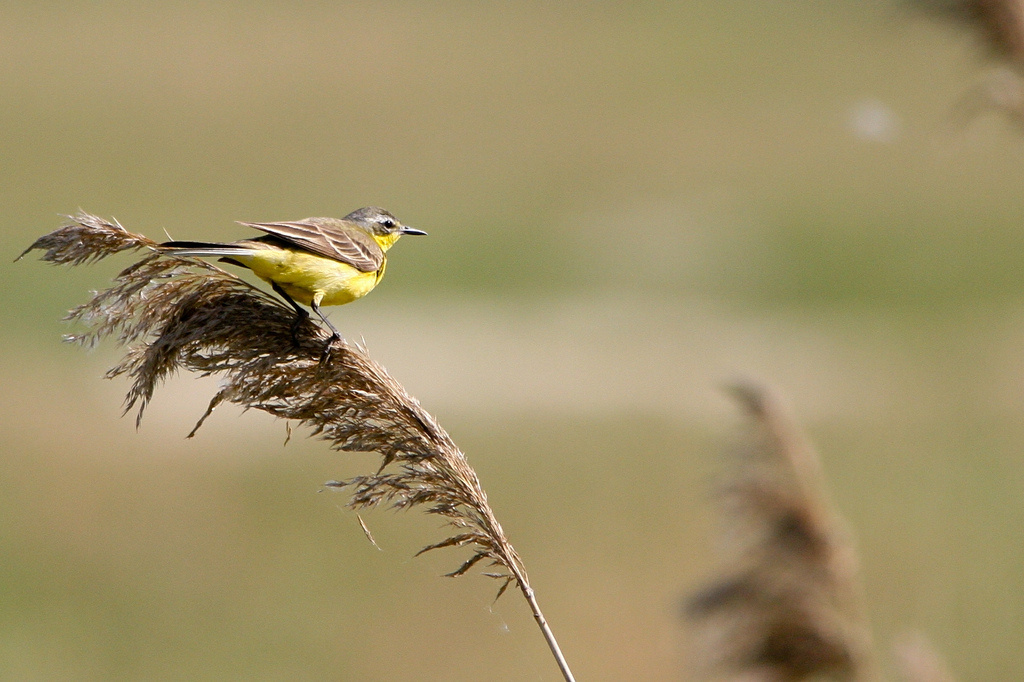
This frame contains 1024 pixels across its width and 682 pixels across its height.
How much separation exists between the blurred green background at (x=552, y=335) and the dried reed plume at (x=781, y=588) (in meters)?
0.23

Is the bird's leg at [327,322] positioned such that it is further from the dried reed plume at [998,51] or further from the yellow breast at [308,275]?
the dried reed plume at [998,51]

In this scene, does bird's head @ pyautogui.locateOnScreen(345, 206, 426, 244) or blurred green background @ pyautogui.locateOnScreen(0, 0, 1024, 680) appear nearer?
bird's head @ pyautogui.locateOnScreen(345, 206, 426, 244)

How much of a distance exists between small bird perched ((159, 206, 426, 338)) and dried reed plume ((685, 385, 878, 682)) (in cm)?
150

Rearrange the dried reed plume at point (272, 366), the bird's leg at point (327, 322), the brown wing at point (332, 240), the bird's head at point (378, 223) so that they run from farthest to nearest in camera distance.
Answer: the bird's head at point (378, 223) → the brown wing at point (332, 240) → the bird's leg at point (327, 322) → the dried reed plume at point (272, 366)

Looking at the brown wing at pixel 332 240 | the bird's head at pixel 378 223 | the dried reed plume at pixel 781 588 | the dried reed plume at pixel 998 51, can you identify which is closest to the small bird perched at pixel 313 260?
the brown wing at pixel 332 240

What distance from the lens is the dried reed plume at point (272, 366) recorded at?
3219 millimetres

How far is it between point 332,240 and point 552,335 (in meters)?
17.2

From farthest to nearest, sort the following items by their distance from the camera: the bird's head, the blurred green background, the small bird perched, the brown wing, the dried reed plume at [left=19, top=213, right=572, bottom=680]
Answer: the blurred green background, the bird's head, the brown wing, the small bird perched, the dried reed plume at [left=19, top=213, right=572, bottom=680]

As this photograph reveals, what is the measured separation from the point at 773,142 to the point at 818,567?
30215mm

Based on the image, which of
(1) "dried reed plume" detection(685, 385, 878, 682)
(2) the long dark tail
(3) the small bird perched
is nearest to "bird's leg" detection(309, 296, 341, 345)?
(3) the small bird perched

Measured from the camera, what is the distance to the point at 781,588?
3.65 m

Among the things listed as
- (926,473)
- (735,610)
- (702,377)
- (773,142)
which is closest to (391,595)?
(926,473)

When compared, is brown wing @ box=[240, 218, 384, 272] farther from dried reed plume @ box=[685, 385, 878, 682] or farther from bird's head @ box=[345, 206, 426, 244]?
dried reed plume @ box=[685, 385, 878, 682]

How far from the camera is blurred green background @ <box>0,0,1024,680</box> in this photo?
8992 mm
